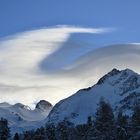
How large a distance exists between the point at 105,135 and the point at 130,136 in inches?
309

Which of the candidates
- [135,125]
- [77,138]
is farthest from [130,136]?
[77,138]

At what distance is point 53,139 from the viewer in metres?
152

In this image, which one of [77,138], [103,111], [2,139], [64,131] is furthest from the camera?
[77,138]

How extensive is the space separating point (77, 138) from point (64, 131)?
1533 centimetres

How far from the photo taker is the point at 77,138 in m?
189

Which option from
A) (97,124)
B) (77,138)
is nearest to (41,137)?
(97,124)

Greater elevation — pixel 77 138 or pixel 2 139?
pixel 77 138

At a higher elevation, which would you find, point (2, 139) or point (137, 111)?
point (137, 111)

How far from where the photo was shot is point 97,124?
14425cm

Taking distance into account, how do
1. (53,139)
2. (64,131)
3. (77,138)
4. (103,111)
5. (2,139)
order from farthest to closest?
(77,138) → (64,131) → (53,139) → (103,111) → (2,139)

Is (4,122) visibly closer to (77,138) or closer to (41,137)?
(41,137)

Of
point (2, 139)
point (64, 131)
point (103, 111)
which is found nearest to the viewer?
point (2, 139)

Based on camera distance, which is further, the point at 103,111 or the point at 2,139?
the point at 103,111

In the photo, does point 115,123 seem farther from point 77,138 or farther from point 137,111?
point 77,138
